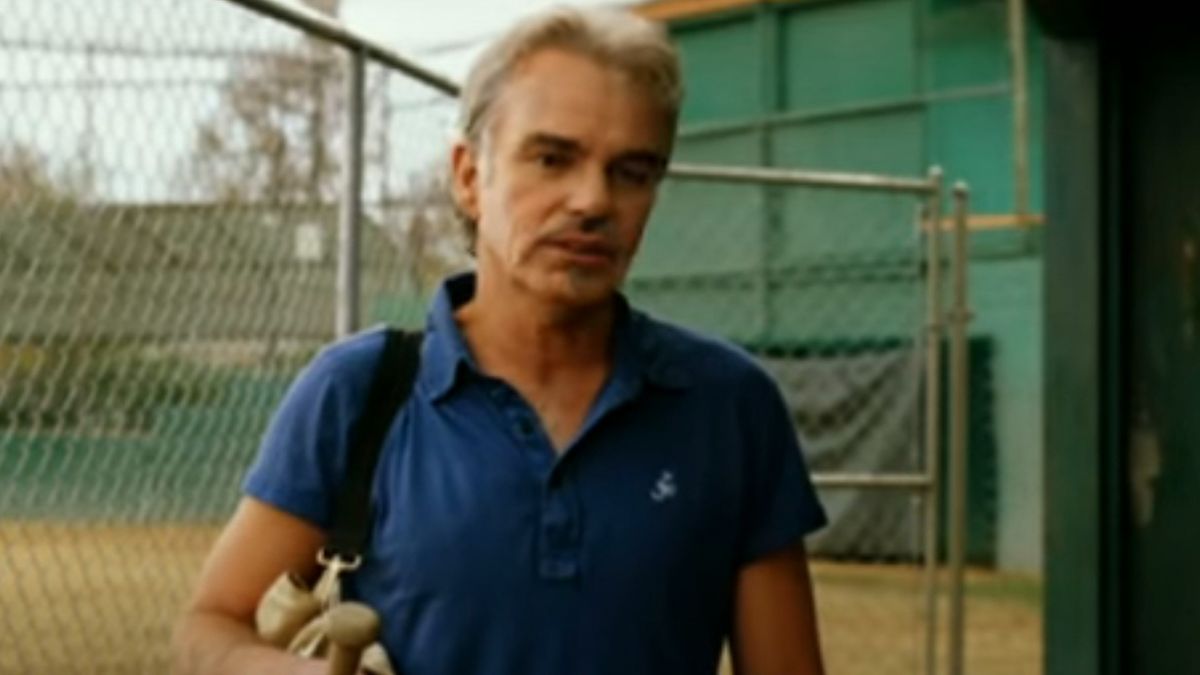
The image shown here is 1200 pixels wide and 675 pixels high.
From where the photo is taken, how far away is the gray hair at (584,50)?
2.07 meters

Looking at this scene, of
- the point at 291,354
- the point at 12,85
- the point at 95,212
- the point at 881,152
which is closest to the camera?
the point at 12,85

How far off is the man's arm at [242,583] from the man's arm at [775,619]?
0.48 meters

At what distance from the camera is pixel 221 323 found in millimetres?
3742

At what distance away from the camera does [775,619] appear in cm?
216

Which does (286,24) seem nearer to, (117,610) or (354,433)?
(117,610)

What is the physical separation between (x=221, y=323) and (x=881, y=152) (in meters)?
12.5

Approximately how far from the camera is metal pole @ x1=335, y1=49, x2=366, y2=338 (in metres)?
3.85

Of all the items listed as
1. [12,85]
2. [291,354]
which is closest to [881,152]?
[291,354]

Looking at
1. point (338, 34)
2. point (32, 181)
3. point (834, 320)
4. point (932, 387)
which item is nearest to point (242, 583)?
point (32, 181)

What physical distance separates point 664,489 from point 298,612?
412 mm

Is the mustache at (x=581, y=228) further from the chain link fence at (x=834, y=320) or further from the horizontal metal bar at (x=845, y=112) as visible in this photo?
the horizontal metal bar at (x=845, y=112)

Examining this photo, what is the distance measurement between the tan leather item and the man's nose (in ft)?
1.52

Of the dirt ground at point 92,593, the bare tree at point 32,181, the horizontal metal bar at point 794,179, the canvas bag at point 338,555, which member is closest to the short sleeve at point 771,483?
the canvas bag at point 338,555

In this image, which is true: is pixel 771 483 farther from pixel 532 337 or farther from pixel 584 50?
pixel 584 50
